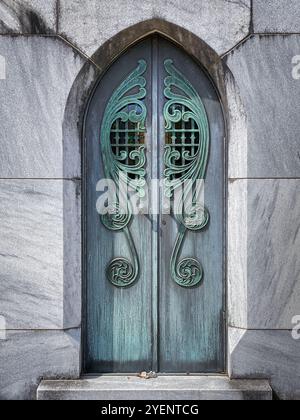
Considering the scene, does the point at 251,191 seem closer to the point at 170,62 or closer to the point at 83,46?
the point at 170,62

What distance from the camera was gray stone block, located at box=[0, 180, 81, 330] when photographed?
19.6 feet

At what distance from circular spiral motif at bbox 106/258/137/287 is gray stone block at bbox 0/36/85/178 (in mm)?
982

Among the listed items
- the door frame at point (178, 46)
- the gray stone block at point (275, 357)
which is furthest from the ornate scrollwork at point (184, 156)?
the gray stone block at point (275, 357)

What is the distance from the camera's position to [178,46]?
6.22 m

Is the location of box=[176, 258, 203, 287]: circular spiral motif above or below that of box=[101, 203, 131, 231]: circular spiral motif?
below

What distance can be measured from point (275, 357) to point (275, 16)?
2.99m

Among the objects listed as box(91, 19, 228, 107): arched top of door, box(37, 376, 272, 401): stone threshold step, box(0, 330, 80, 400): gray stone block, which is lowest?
box(37, 376, 272, 401): stone threshold step

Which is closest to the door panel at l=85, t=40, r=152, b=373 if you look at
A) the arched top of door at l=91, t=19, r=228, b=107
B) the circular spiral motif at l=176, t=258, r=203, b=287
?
the circular spiral motif at l=176, t=258, r=203, b=287

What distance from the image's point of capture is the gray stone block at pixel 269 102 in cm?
589

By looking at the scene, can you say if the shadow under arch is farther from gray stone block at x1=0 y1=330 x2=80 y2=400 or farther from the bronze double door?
gray stone block at x1=0 y1=330 x2=80 y2=400

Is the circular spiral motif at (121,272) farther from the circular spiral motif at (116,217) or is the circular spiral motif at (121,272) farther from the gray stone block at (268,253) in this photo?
the gray stone block at (268,253)

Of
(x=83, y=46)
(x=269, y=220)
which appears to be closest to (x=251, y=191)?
(x=269, y=220)

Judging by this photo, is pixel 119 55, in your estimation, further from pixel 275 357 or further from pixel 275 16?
pixel 275 357

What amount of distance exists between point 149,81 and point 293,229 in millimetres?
1876
